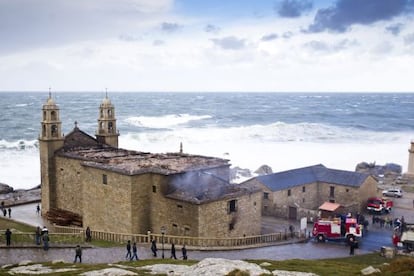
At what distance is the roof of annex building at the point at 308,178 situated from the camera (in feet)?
140

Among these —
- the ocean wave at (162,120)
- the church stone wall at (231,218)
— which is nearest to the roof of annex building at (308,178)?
the church stone wall at (231,218)

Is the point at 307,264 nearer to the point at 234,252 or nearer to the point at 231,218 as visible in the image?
the point at 234,252

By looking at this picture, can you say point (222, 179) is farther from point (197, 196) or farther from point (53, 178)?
point (53, 178)

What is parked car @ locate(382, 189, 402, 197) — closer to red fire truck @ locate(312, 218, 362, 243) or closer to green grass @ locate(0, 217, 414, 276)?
red fire truck @ locate(312, 218, 362, 243)

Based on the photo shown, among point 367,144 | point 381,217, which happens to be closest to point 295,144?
point 367,144

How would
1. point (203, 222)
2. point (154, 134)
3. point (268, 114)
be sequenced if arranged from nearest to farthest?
1. point (203, 222)
2. point (154, 134)
3. point (268, 114)

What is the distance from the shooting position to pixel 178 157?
41.4 m

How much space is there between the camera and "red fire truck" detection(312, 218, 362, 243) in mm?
34944

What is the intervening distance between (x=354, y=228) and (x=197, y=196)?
11.1 m

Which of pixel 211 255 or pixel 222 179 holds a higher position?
pixel 222 179

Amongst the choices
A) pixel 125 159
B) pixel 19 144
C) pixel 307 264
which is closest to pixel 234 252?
pixel 307 264

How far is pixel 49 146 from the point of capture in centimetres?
4362

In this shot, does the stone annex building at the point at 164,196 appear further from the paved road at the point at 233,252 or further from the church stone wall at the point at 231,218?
the paved road at the point at 233,252

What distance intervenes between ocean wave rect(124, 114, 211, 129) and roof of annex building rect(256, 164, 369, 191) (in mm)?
80243
